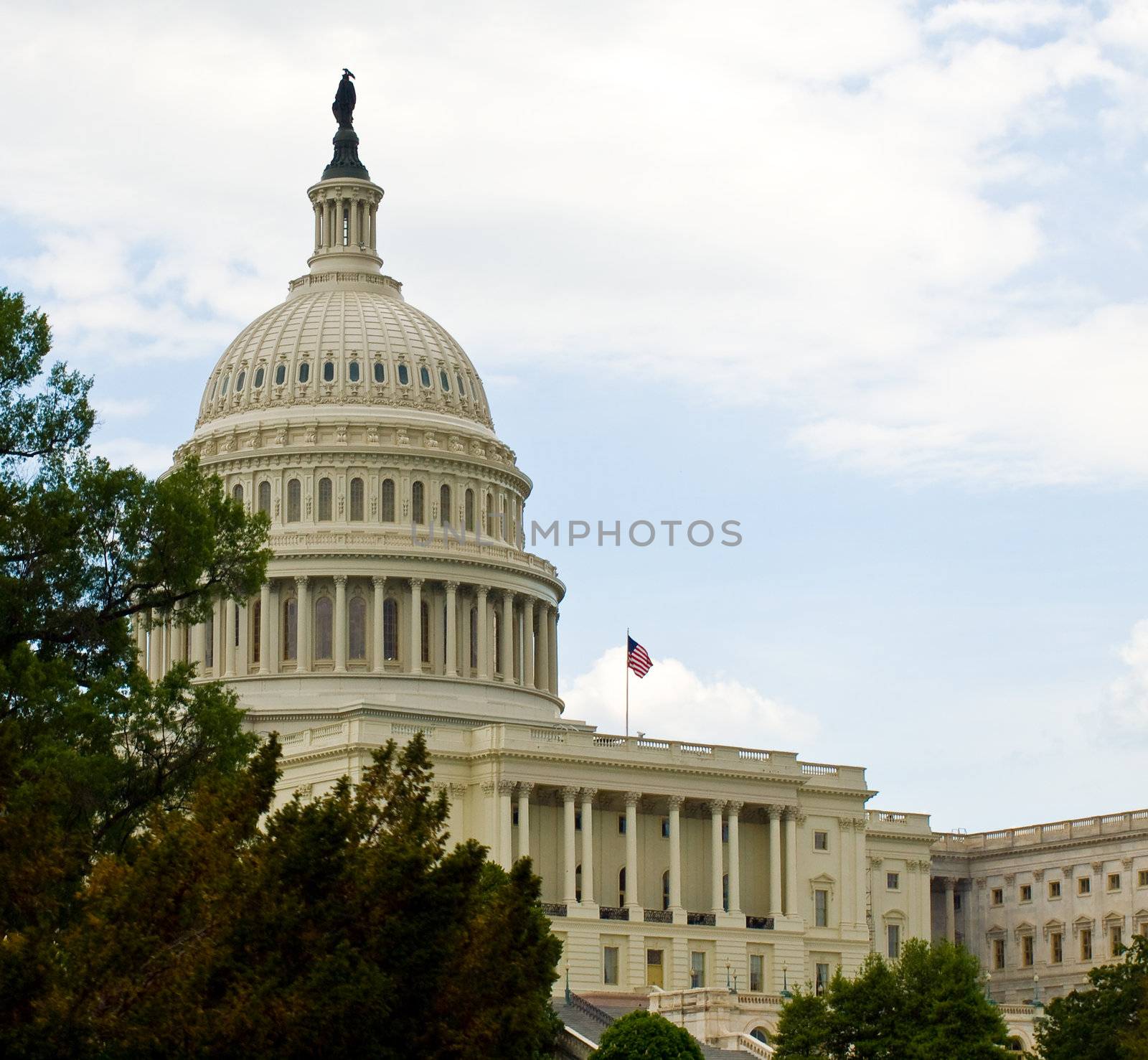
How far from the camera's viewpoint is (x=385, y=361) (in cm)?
14700

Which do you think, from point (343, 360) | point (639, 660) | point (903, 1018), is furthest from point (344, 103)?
point (903, 1018)

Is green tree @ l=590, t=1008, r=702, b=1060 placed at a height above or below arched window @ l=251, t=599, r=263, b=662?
below

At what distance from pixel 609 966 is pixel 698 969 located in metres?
5.10

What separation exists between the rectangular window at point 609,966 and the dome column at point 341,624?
2302 centimetres

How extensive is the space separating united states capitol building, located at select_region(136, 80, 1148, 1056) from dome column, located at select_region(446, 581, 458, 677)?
0.15m

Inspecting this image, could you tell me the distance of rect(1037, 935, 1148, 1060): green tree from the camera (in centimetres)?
8838

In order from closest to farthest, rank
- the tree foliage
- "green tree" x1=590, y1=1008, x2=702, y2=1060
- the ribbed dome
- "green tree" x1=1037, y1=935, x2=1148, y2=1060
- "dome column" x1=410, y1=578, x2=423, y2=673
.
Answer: "green tree" x1=590, y1=1008, x2=702, y2=1060, the tree foliage, "green tree" x1=1037, y1=935, x2=1148, y2=1060, "dome column" x1=410, y1=578, x2=423, y2=673, the ribbed dome

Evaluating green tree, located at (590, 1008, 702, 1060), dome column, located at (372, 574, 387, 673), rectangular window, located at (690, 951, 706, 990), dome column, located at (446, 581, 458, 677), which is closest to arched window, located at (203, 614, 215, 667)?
dome column, located at (372, 574, 387, 673)

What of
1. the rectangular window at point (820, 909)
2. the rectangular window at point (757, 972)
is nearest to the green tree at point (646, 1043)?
the rectangular window at point (757, 972)

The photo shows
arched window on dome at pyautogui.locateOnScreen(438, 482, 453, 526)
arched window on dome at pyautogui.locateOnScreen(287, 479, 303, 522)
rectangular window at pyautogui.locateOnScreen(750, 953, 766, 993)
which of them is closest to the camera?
rectangular window at pyautogui.locateOnScreen(750, 953, 766, 993)

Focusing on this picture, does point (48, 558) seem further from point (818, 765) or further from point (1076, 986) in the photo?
point (1076, 986)

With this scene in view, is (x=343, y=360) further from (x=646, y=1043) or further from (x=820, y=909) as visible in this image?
(x=646, y=1043)

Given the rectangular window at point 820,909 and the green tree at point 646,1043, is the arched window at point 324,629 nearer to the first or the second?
the rectangular window at point 820,909

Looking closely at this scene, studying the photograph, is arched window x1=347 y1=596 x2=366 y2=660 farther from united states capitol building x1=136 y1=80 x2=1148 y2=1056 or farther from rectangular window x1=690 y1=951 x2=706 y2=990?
rectangular window x1=690 y1=951 x2=706 y2=990
